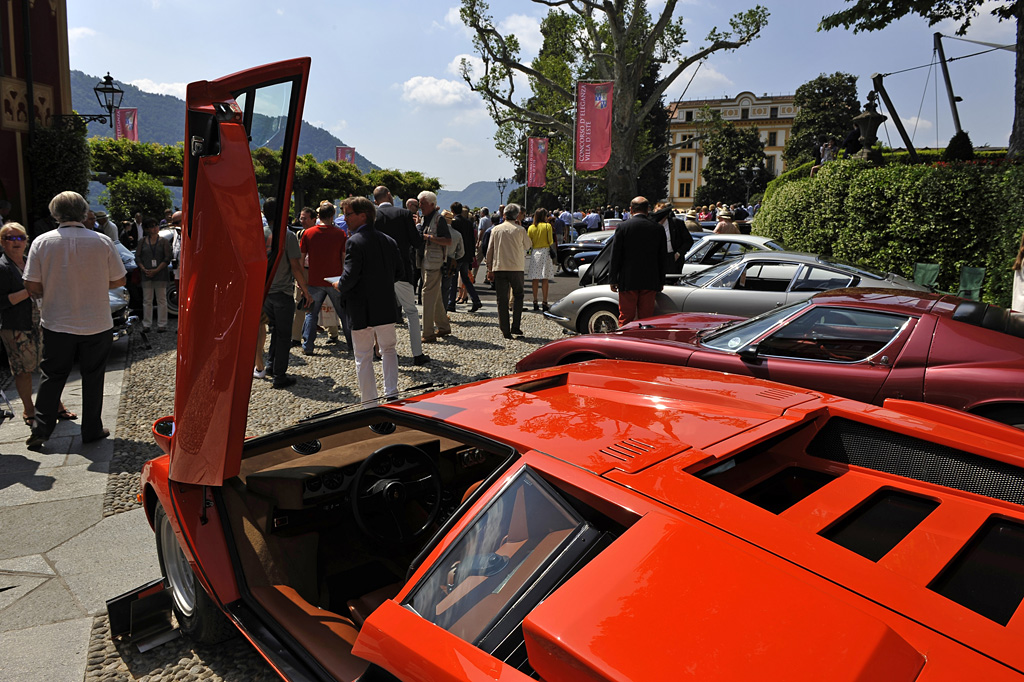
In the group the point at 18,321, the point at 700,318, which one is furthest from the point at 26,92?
the point at 700,318

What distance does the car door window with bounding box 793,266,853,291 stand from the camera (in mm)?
7102

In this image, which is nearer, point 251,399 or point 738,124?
point 251,399

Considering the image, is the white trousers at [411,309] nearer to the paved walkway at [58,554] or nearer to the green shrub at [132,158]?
the paved walkway at [58,554]

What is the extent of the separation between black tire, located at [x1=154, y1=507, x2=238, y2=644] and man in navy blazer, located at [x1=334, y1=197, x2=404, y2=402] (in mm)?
2786

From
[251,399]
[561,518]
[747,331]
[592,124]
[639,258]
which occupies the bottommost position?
[251,399]

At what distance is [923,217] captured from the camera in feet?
31.5

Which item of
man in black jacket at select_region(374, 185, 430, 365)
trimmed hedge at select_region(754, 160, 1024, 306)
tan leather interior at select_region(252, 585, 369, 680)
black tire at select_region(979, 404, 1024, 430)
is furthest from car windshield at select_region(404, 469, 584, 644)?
trimmed hedge at select_region(754, 160, 1024, 306)

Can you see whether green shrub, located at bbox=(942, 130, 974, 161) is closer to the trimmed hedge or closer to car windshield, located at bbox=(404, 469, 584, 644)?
the trimmed hedge

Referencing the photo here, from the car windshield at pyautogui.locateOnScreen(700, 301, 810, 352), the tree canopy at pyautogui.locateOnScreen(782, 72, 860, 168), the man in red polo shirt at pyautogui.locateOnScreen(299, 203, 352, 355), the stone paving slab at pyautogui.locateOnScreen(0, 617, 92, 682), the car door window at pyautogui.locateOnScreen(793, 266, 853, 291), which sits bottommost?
the stone paving slab at pyautogui.locateOnScreen(0, 617, 92, 682)

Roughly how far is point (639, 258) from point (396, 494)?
4987 mm

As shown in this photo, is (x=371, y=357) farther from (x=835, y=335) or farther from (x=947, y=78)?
(x=947, y=78)

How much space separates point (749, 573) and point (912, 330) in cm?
355

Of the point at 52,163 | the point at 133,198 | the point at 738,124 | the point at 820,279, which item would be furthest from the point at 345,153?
the point at 738,124

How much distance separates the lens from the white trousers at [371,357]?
5.64 meters
